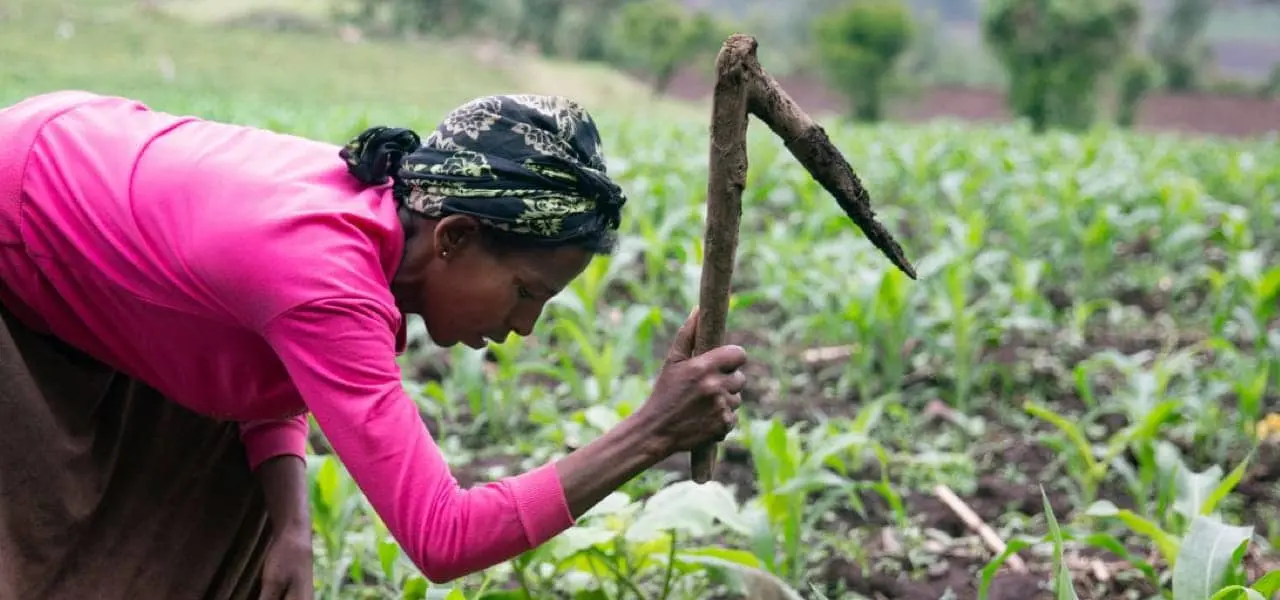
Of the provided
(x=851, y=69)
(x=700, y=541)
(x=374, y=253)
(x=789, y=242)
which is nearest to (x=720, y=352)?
(x=374, y=253)

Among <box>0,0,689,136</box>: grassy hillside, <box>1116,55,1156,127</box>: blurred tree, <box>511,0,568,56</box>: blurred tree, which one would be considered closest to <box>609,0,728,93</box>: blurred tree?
<box>511,0,568,56</box>: blurred tree

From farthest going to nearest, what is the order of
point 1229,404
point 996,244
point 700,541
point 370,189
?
point 996,244
point 1229,404
point 700,541
point 370,189

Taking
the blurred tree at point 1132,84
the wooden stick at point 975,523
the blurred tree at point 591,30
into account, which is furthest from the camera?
the blurred tree at point 591,30

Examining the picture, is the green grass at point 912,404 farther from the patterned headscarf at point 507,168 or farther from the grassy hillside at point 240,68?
the grassy hillside at point 240,68

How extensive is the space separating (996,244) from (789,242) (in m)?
1.74

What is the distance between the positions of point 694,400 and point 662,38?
35.8 m

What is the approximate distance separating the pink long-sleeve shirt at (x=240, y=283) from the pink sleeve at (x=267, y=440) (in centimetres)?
17

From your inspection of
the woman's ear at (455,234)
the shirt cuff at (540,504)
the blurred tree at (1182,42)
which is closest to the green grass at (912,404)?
the shirt cuff at (540,504)

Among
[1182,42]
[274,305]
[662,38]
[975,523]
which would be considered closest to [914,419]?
[975,523]

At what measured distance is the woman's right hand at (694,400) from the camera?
61.0 inches

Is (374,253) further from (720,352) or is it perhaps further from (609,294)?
(609,294)

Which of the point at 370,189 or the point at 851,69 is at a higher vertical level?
the point at 370,189

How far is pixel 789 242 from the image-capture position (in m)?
5.27

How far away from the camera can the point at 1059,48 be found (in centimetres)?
2462
